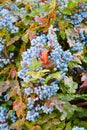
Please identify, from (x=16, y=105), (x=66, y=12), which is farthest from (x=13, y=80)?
(x=66, y=12)

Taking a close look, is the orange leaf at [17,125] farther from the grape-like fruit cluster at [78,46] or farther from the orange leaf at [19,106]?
the grape-like fruit cluster at [78,46]

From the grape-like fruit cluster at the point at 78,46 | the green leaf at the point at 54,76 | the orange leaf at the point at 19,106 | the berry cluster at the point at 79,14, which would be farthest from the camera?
the berry cluster at the point at 79,14

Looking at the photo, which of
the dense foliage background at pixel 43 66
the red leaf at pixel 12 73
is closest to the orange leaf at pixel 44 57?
the dense foliage background at pixel 43 66

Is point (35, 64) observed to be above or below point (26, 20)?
below

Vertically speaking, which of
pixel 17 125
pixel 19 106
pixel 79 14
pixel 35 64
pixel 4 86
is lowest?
pixel 17 125

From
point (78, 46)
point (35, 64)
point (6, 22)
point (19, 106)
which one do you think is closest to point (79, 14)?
point (78, 46)

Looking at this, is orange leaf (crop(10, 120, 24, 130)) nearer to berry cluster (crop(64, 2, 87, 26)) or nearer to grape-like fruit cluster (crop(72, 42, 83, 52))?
grape-like fruit cluster (crop(72, 42, 83, 52))

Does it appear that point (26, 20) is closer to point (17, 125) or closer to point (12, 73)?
point (12, 73)

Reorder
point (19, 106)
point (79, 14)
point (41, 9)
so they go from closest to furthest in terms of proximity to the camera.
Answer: point (19, 106)
point (41, 9)
point (79, 14)

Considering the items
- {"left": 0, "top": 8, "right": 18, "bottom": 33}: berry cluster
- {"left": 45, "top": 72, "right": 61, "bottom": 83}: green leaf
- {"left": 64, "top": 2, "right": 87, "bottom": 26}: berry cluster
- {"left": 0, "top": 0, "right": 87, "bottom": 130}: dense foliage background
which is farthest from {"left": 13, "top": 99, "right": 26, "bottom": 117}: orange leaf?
{"left": 64, "top": 2, "right": 87, "bottom": 26}: berry cluster

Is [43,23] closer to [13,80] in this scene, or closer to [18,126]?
[13,80]
